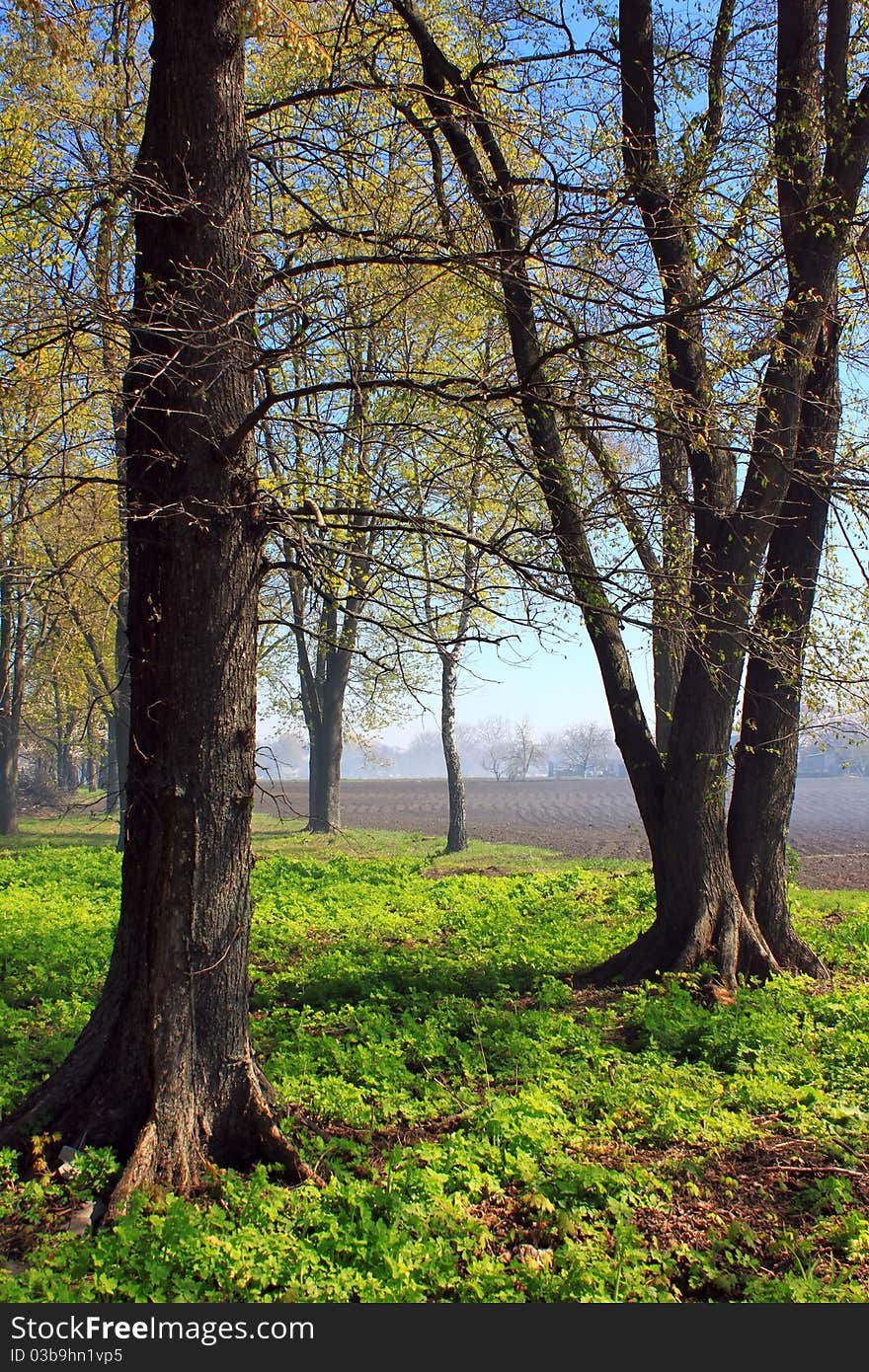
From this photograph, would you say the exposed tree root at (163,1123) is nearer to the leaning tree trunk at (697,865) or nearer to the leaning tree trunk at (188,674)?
the leaning tree trunk at (188,674)

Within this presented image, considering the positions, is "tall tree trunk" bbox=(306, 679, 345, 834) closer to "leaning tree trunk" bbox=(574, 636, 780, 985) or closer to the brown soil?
the brown soil

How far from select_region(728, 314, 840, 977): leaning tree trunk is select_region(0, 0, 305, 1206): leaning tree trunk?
555 cm

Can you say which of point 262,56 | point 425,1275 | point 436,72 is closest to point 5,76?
point 262,56

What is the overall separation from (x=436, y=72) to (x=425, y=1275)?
958 cm

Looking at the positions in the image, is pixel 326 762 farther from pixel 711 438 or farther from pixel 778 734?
pixel 711 438

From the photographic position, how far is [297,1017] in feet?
24.5

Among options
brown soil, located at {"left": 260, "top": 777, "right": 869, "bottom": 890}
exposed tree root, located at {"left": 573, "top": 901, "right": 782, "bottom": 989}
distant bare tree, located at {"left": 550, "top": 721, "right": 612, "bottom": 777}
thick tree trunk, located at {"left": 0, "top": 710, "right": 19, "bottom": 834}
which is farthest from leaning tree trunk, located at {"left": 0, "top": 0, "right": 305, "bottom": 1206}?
distant bare tree, located at {"left": 550, "top": 721, "right": 612, "bottom": 777}

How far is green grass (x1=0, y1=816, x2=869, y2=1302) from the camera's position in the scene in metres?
3.99

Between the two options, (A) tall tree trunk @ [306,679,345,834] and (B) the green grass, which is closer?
(B) the green grass

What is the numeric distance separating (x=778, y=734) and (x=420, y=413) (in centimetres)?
464

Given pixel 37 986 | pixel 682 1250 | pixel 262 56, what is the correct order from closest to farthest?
1. pixel 682 1250
2. pixel 37 986
3. pixel 262 56

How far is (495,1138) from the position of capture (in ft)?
17.2

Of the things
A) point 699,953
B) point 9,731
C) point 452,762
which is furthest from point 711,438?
point 9,731

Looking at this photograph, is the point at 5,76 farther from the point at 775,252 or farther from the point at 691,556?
the point at 691,556
